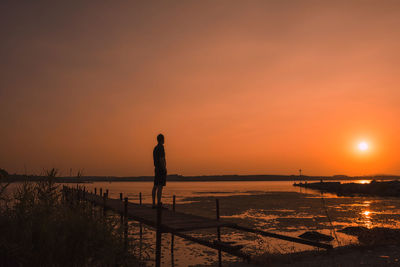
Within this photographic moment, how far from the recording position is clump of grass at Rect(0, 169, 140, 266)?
6.18 meters

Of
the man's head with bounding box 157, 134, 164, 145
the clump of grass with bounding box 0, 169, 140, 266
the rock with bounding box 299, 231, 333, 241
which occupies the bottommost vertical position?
the rock with bounding box 299, 231, 333, 241

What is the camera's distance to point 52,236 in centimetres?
624

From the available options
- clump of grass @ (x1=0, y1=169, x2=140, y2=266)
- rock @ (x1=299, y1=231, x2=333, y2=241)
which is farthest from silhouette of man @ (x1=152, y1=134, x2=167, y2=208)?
rock @ (x1=299, y1=231, x2=333, y2=241)

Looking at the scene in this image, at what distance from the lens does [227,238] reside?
1554 cm

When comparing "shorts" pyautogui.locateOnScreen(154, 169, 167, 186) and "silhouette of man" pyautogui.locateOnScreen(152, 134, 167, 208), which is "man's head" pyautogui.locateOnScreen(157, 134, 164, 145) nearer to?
"silhouette of man" pyautogui.locateOnScreen(152, 134, 167, 208)

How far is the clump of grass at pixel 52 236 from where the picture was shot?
20.3 feet

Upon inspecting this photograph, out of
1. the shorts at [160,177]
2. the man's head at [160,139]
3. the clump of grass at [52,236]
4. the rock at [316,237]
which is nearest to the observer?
the clump of grass at [52,236]

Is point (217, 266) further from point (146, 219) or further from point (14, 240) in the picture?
point (14, 240)

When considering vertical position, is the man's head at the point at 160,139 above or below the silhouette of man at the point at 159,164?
above

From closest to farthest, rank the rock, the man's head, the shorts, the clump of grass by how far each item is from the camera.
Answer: the clump of grass, the man's head, the shorts, the rock

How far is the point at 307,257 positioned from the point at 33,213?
841 cm

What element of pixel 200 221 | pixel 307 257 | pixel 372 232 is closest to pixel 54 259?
pixel 200 221

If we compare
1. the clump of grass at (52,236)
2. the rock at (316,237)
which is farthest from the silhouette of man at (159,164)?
the rock at (316,237)

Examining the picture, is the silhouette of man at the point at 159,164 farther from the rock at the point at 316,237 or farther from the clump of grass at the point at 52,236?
the rock at the point at 316,237
